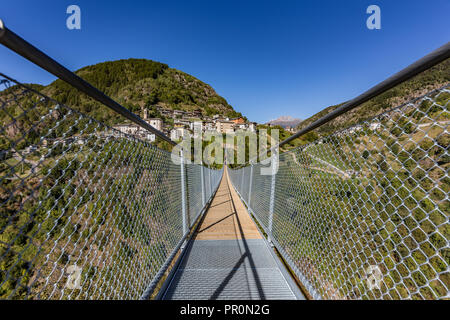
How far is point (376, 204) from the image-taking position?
3.51 ft

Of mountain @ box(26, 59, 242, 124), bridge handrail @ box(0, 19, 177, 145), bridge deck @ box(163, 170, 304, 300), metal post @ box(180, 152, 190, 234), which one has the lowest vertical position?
bridge deck @ box(163, 170, 304, 300)

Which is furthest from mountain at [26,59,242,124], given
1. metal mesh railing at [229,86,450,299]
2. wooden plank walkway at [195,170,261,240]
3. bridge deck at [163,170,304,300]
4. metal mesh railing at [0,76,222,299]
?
metal mesh railing at [229,86,450,299]

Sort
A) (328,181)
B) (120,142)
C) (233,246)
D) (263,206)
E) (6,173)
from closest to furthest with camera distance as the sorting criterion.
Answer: (6,173) → (120,142) → (328,181) → (233,246) → (263,206)

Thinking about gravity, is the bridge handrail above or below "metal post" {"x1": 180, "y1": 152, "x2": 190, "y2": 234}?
above

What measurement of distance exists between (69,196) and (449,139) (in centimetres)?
167

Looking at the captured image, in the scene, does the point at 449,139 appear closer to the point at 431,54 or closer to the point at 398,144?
the point at 398,144

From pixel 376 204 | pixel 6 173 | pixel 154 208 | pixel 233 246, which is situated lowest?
pixel 233 246

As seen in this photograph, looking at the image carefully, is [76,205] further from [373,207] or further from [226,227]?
[226,227]

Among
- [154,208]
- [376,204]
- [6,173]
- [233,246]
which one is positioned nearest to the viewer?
[6,173]

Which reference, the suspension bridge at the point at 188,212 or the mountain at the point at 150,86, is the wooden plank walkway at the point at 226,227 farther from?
the mountain at the point at 150,86

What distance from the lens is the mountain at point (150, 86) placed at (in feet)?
197

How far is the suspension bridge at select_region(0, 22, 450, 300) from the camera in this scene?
2.17 ft

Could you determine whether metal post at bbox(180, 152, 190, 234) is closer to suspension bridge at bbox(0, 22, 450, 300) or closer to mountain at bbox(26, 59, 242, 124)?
suspension bridge at bbox(0, 22, 450, 300)
